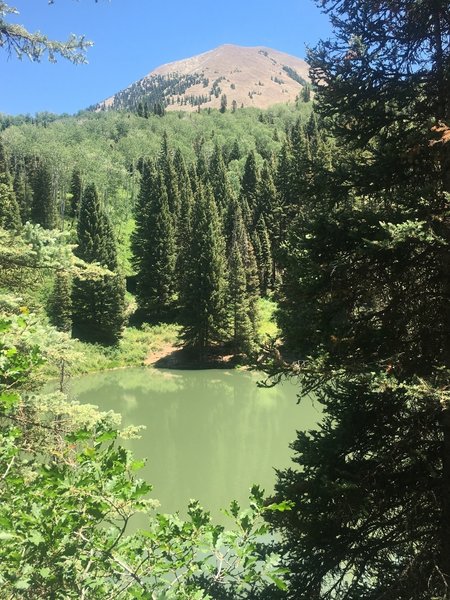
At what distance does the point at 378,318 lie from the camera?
4172mm

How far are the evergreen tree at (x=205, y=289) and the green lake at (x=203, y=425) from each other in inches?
136

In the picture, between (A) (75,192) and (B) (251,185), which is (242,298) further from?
(A) (75,192)

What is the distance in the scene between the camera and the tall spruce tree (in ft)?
12.3

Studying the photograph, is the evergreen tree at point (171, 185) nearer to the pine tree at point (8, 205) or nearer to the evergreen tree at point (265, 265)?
the evergreen tree at point (265, 265)

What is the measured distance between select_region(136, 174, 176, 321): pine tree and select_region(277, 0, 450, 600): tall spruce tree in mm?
39088

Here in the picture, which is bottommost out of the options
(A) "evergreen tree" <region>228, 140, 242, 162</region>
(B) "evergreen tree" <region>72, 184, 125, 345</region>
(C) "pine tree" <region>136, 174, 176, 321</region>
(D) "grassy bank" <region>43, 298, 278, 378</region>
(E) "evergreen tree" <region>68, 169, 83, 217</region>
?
(D) "grassy bank" <region>43, 298, 278, 378</region>

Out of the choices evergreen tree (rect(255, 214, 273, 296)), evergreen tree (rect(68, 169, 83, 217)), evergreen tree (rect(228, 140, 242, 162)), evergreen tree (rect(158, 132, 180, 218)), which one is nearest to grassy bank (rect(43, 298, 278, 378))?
evergreen tree (rect(255, 214, 273, 296))

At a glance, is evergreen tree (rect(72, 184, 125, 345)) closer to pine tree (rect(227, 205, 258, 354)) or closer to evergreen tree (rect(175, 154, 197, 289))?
evergreen tree (rect(175, 154, 197, 289))

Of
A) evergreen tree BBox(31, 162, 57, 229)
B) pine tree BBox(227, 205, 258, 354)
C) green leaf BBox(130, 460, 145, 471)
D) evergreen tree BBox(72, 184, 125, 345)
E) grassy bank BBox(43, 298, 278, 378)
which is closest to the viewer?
green leaf BBox(130, 460, 145, 471)

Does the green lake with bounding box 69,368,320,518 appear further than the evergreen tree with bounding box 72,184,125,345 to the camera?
No

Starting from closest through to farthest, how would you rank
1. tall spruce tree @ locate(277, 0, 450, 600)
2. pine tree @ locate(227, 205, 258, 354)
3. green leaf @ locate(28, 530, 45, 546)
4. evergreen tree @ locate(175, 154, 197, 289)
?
green leaf @ locate(28, 530, 45, 546), tall spruce tree @ locate(277, 0, 450, 600), pine tree @ locate(227, 205, 258, 354), evergreen tree @ locate(175, 154, 197, 289)

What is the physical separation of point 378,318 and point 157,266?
133ft

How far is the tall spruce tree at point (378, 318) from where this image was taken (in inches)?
148

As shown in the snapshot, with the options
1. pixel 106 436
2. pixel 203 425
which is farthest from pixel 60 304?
pixel 106 436
